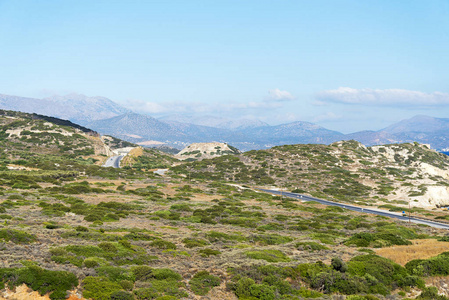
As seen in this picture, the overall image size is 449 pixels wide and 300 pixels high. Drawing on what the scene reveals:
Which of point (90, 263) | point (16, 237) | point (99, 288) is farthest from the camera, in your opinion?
point (16, 237)

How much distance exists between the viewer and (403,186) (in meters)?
105

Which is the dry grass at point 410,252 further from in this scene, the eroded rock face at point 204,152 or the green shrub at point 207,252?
the eroded rock face at point 204,152

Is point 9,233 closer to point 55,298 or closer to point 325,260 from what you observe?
point 55,298

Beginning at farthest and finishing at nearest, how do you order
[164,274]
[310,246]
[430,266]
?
[310,246]
[430,266]
[164,274]

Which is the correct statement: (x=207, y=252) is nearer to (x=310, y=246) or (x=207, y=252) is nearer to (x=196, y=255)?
(x=196, y=255)

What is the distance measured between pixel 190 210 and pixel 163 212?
6.21m

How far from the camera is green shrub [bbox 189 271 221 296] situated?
17000mm

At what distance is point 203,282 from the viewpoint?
1788cm

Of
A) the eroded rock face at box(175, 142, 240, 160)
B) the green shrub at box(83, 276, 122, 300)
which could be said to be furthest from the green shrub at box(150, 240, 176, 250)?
the eroded rock face at box(175, 142, 240, 160)

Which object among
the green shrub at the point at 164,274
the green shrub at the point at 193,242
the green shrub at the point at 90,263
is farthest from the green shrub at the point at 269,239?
the green shrub at the point at 90,263

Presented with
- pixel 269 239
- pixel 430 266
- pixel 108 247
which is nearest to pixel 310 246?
pixel 269 239

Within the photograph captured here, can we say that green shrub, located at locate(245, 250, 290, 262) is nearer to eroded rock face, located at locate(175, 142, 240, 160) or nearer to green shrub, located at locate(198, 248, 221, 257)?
green shrub, located at locate(198, 248, 221, 257)

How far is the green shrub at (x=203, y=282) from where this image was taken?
1700cm

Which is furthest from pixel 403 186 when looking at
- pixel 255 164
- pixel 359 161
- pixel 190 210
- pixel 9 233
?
pixel 9 233
